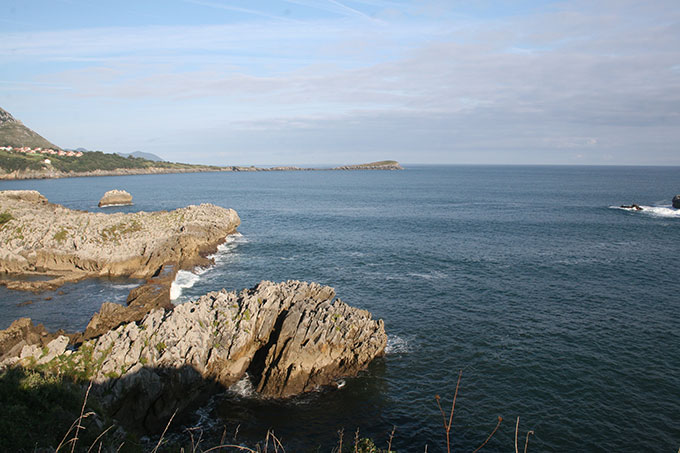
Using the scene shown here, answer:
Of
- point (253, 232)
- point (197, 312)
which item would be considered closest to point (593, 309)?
point (197, 312)

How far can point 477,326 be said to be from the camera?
38375 millimetres

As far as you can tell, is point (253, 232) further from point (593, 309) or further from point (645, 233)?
point (645, 233)

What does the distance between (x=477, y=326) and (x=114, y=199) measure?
11516cm

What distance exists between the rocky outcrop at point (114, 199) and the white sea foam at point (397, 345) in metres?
110

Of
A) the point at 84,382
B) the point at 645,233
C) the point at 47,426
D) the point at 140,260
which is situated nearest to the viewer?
the point at 47,426

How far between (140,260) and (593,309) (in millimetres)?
53464

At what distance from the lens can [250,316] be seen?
32.4 meters

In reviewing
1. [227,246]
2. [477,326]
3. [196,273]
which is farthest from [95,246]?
[477,326]

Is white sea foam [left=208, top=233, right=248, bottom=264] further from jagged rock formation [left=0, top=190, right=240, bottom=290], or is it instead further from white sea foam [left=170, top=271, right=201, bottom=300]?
white sea foam [left=170, top=271, right=201, bottom=300]

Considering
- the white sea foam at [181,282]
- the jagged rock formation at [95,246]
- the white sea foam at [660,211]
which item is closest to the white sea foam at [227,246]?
the jagged rock formation at [95,246]

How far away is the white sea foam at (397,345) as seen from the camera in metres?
34.6

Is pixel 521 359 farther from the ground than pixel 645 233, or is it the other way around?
pixel 645 233

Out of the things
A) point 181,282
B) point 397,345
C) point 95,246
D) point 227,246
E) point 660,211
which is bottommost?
point 397,345

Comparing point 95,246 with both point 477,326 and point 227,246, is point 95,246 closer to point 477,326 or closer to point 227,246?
point 227,246
